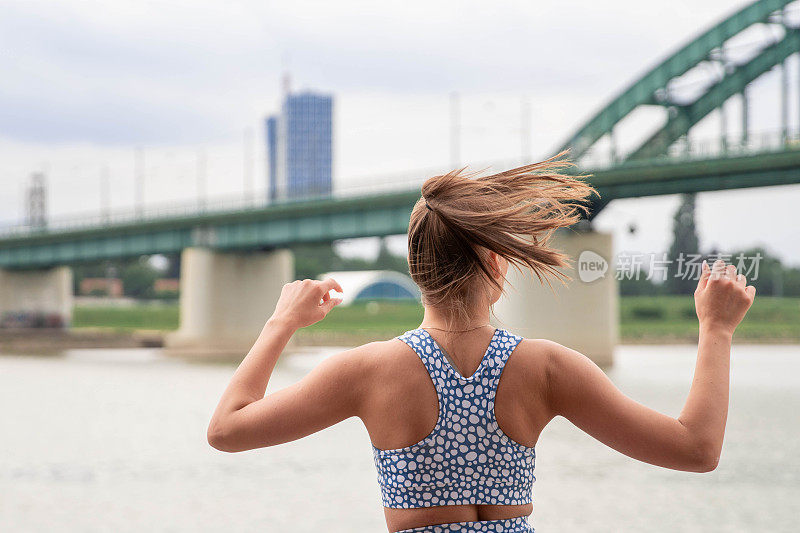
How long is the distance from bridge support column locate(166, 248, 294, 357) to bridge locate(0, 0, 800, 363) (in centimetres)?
6

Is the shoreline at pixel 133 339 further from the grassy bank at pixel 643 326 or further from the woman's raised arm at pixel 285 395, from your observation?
the woman's raised arm at pixel 285 395

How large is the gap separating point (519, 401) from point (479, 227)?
11.6 inches

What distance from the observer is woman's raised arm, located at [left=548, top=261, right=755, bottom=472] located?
1642 mm

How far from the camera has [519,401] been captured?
65.5 inches

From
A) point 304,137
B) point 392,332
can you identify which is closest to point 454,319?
point 392,332

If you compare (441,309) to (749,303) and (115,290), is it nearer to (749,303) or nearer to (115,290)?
(749,303)

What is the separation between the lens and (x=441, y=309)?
1727 millimetres

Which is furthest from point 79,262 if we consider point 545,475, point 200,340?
point 545,475

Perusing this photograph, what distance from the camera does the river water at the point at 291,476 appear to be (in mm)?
15695

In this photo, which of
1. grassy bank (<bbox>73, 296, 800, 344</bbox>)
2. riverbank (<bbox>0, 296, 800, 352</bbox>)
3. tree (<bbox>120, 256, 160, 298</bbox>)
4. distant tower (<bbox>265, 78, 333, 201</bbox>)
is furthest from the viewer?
distant tower (<bbox>265, 78, 333, 201</bbox>)

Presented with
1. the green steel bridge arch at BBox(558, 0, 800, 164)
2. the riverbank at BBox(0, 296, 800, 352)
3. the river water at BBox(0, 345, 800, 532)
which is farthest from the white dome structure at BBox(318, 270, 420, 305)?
the river water at BBox(0, 345, 800, 532)

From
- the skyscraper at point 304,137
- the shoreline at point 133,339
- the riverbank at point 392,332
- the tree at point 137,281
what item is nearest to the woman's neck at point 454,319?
the riverbank at point 392,332

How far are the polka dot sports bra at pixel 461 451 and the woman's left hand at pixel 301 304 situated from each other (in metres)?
0.22

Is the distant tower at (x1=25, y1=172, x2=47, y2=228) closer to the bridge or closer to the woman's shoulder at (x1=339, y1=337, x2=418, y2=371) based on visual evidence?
the bridge
